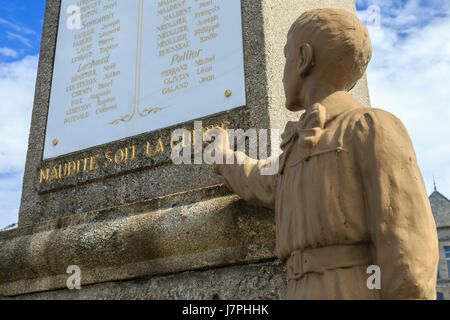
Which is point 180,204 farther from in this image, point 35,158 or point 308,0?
point 308,0

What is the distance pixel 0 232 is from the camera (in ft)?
11.9

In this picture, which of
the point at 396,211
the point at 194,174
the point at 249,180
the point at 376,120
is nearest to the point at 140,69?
the point at 194,174

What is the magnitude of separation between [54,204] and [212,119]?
→ 1.38 m

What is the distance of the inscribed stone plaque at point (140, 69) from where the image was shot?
331cm

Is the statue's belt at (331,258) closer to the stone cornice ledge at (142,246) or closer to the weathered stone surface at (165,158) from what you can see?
the stone cornice ledge at (142,246)

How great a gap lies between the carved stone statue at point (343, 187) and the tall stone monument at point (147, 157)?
581 millimetres

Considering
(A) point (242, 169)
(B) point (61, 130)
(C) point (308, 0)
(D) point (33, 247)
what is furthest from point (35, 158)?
(C) point (308, 0)

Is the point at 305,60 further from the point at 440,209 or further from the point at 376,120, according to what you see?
the point at 440,209

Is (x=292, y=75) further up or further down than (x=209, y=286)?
further up

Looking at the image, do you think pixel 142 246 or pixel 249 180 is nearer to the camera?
pixel 249 180

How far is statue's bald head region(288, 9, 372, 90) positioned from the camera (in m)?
2.13

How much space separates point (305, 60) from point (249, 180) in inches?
25.3

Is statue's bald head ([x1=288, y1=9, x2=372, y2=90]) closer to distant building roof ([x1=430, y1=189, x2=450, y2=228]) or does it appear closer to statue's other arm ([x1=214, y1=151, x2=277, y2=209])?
statue's other arm ([x1=214, y1=151, x2=277, y2=209])

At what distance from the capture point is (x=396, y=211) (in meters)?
1.75
